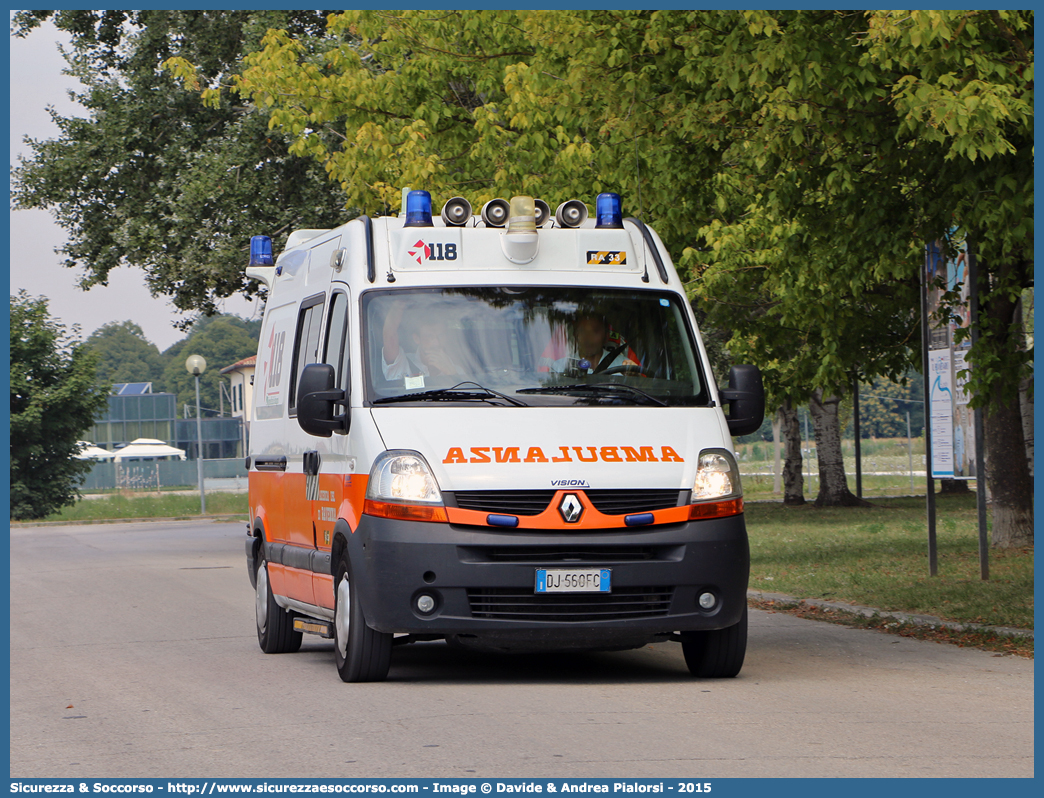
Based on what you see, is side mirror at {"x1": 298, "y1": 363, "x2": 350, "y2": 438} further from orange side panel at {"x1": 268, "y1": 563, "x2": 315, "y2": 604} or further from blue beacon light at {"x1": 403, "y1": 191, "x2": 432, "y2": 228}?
orange side panel at {"x1": 268, "y1": 563, "x2": 315, "y2": 604}

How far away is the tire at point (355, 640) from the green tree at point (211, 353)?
149 m

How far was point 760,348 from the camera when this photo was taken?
19.4 m

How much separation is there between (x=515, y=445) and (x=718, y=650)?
1.85 m

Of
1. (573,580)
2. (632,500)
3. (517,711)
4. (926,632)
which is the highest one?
(632,500)

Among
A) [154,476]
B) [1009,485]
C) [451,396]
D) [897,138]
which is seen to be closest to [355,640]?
[451,396]

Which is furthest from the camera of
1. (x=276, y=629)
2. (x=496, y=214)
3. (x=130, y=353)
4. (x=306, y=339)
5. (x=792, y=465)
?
(x=130, y=353)

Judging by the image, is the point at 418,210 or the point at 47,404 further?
the point at 47,404

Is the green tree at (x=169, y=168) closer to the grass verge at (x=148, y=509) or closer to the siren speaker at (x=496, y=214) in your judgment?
the grass verge at (x=148, y=509)

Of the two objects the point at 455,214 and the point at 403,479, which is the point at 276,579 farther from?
the point at 455,214

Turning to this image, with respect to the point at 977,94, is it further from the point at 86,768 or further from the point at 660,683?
the point at 86,768

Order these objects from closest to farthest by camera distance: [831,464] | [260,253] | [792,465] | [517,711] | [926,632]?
1. [517,711]
2. [926,632]
3. [260,253]
4. [831,464]
5. [792,465]

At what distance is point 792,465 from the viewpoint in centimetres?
3678

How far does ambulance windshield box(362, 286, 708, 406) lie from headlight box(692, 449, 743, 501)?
482 mm

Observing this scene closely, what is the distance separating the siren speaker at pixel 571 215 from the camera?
991 centimetres
